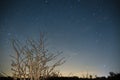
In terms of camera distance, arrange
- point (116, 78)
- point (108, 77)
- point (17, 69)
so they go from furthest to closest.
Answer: point (108, 77) → point (116, 78) → point (17, 69)

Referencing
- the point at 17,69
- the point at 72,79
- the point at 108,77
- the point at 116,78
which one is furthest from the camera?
the point at 72,79

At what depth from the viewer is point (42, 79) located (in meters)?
3.79

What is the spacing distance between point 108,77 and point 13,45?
4073 millimetres

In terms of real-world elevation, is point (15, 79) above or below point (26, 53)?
below

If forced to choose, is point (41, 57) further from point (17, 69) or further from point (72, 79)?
point (72, 79)

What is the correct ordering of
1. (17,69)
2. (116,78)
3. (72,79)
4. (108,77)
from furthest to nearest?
(72,79) → (108,77) → (116,78) → (17,69)

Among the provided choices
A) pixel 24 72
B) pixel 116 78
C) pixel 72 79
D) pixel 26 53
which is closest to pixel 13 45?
pixel 26 53

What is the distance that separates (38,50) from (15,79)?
678 mm

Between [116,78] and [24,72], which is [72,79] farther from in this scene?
[24,72]

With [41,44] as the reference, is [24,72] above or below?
below

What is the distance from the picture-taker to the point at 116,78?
19.4ft

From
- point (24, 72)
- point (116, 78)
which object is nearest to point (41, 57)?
point (24, 72)

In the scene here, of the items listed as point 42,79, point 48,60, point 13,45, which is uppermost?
point 13,45

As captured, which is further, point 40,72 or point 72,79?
point 72,79
